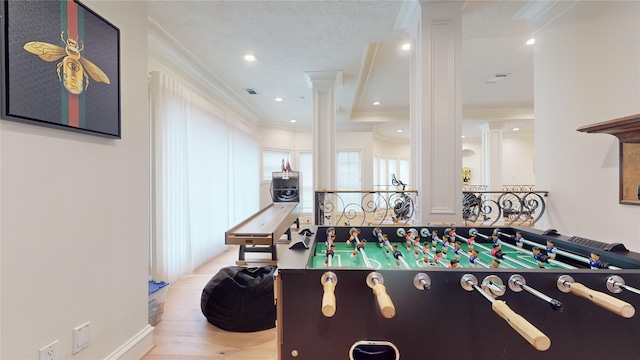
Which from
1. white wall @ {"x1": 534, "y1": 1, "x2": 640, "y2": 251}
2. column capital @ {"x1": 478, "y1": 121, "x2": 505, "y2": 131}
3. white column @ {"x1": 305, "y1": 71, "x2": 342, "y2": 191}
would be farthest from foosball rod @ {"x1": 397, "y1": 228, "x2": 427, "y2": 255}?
column capital @ {"x1": 478, "y1": 121, "x2": 505, "y2": 131}

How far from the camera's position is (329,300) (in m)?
0.67

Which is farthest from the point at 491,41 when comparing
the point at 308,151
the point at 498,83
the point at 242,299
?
the point at 308,151

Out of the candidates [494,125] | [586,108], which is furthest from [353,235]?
[494,125]

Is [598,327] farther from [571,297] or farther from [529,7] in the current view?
[529,7]

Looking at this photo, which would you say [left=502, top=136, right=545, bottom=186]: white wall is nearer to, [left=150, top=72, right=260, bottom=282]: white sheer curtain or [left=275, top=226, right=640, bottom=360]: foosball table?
[left=150, top=72, right=260, bottom=282]: white sheer curtain

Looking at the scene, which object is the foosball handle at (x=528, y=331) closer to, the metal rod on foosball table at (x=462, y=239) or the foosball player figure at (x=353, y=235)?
the metal rod on foosball table at (x=462, y=239)

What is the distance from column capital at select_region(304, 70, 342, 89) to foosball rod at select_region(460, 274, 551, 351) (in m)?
3.36

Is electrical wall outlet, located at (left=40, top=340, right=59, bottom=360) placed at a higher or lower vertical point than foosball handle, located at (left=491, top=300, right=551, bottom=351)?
lower

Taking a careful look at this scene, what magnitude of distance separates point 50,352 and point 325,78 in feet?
12.0

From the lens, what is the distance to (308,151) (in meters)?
7.15

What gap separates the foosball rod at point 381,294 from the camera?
63 centimetres

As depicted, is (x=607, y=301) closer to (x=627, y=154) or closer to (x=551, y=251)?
Result: (x=551, y=251)

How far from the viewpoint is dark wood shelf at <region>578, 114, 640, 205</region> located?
1620mm

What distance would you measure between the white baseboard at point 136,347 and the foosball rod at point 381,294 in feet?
5.61
